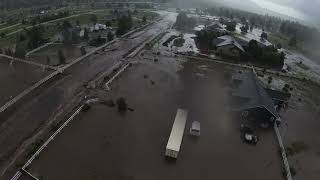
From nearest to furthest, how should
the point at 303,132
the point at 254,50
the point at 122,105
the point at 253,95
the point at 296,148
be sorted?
1. the point at 296,148
2. the point at 303,132
3. the point at 122,105
4. the point at 253,95
5. the point at 254,50

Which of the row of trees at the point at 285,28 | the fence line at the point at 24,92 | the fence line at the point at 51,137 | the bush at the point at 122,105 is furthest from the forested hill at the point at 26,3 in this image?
the bush at the point at 122,105

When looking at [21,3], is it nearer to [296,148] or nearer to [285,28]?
[285,28]

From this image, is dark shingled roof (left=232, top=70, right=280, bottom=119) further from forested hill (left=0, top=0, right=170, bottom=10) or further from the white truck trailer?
forested hill (left=0, top=0, right=170, bottom=10)

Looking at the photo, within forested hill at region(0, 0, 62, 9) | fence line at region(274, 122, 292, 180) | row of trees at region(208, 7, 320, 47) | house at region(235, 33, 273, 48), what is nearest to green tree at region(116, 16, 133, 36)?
house at region(235, 33, 273, 48)

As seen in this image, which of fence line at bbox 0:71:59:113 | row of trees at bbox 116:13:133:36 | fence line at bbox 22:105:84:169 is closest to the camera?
fence line at bbox 22:105:84:169

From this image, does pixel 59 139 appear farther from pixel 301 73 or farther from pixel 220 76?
pixel 301 73

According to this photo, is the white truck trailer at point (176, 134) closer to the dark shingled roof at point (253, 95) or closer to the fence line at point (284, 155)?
the dark shingled roof at point (253, 95)

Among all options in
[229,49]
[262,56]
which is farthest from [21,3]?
[262,56]
